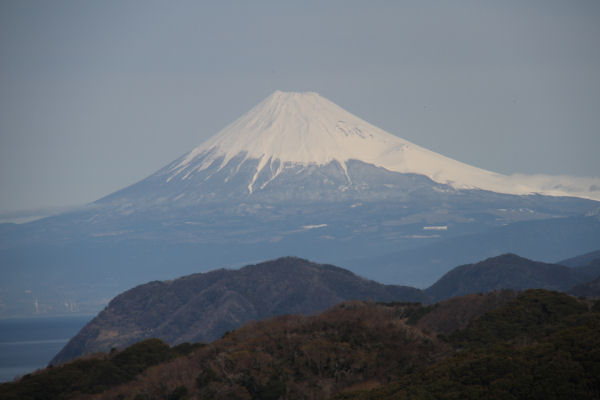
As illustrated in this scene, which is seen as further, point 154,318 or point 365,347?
point 154,318

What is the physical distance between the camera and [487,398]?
33594 millimetres

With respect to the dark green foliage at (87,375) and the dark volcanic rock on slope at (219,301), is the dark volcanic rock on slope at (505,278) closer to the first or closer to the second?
the dark volcanic rock on slope at (219,301)

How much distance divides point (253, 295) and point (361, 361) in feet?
318

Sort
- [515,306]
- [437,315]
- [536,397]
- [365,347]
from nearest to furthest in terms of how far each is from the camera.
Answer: [536,397]
[365,347]
[515,306]
[437,315]

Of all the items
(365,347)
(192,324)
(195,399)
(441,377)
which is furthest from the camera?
(192,324)

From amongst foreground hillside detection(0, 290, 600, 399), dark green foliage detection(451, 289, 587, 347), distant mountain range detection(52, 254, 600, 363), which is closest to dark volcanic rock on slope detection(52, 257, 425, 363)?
distant mountain range detection(52, 254, 600, 363)

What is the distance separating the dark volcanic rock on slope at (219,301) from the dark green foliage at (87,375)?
68.2 m

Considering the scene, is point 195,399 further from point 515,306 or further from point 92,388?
point 515,306

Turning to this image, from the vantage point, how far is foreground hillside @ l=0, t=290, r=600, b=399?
36.0 m

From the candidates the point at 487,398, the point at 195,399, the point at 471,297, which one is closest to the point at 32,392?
the point at 195,399

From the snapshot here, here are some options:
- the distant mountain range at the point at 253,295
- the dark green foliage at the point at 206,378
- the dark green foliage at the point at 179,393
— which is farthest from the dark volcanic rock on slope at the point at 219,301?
the dark green foliage at the point at 179,393

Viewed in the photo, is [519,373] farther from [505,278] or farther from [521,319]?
[505,278]

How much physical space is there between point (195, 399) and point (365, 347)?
10.4 m

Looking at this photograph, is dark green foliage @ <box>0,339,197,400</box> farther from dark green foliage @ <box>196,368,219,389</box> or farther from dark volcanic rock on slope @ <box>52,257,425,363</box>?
dark volcanic rock on slope @ <box>52,257,425,363</box>
